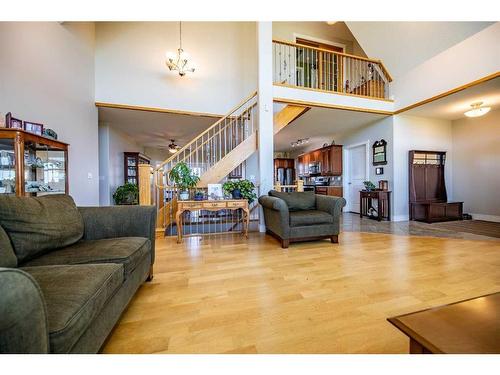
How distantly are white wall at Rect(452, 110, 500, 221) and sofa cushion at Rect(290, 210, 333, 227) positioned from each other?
14.6 ft

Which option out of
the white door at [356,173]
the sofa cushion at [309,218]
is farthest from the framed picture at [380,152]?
the sofa cushion at [309,218]

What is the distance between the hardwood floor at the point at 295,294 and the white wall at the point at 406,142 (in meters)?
2.05

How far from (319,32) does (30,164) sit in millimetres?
7418

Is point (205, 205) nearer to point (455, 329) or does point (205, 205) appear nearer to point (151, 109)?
point (151, 109)

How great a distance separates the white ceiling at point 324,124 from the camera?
4876 millimetres

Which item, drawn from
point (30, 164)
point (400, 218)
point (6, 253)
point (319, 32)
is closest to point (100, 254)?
point (6, 253)

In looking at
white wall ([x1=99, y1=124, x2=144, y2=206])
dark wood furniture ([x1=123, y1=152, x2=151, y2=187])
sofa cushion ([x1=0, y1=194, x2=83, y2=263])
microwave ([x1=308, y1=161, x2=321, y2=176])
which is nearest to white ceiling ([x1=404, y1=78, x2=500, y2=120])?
microwave ([x1=308, y1=161, x2=321, y2=176])

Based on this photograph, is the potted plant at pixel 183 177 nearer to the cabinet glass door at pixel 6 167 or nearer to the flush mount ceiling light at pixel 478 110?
the cabinet glass door at pixel 6 167

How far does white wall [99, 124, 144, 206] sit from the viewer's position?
5.07 meters

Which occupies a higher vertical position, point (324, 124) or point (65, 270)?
point (324, 124)

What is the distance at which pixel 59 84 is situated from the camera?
10.6 ft
